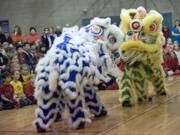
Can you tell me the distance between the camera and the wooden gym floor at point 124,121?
4.56 metres

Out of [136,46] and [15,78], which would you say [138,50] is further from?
[15,78]

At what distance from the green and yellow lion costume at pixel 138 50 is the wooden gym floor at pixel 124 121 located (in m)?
0.20

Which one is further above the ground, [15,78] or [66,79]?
[66,79]

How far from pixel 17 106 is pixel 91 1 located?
8995mm

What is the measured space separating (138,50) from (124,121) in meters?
1.19

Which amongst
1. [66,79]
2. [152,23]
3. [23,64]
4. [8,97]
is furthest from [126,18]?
[23,64]

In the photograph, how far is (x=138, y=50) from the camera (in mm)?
5898

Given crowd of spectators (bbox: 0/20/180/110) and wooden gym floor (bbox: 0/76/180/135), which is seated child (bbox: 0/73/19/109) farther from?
wooden gym floor (bbox: 0/76/180/135)

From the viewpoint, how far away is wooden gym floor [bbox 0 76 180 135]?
15.0 feet

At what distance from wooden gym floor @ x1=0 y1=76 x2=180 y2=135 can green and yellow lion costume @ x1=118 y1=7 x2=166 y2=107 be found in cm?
20

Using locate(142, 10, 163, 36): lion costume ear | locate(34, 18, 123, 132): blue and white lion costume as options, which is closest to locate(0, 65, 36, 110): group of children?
locate(34, 18, 123, 132): blue and white lion costume

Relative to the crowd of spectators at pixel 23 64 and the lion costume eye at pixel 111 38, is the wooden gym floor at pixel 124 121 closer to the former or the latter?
the crowd of spectators at pixel 23 64

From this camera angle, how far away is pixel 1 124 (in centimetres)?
546

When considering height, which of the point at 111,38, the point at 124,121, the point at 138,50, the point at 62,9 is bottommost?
the point at 124,121
